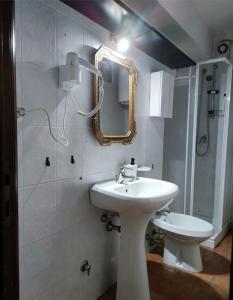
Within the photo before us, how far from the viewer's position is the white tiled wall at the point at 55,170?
42.4 inches

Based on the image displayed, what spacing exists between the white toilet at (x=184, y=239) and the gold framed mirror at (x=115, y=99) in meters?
0.81

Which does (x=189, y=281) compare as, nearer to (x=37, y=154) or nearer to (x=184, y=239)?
(x=184, y=239)

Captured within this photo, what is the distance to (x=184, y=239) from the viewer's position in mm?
1732

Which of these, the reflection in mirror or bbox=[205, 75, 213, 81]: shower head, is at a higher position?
bbox=[205, 75, 213, 81]: shower head

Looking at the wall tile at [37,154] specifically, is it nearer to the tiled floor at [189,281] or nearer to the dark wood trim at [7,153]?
the dark wood trim at [7,153]

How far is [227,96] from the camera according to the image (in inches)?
91.6

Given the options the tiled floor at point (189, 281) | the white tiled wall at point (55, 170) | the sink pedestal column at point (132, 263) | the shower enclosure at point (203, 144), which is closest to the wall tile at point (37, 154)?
the white tiled wall at point (55, 170)

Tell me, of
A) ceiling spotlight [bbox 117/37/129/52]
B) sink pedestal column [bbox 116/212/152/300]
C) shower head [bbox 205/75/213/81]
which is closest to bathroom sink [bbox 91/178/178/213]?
sink pedestal column [bbox 116/212/152/300]

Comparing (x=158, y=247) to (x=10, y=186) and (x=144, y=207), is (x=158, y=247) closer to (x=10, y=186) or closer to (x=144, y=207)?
(x=144, y=207)

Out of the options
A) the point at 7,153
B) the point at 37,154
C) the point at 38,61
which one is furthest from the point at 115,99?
the point at 7,153

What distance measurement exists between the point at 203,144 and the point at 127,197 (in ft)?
5.75

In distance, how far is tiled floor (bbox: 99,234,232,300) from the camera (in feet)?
5.21

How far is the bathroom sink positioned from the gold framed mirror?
13.2 inches

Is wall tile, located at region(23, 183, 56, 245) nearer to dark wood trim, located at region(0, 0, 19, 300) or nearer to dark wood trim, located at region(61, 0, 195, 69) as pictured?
dark wood trim, located at region(0, 0, 19, 300)
